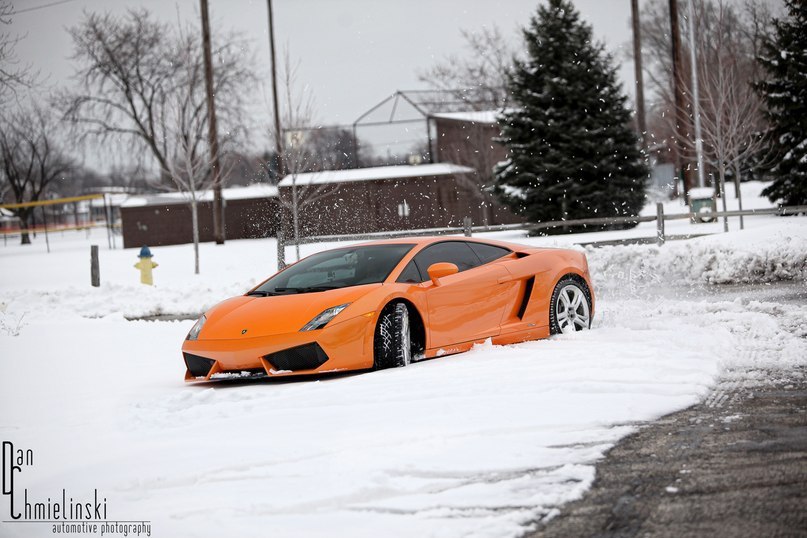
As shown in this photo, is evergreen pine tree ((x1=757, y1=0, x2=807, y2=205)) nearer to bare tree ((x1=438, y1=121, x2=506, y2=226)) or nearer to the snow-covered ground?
bare tree ((x1=438, y1=121, x2=506, y2=226))

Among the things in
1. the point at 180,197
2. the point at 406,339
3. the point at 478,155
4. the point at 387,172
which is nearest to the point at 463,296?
the point at 406,339

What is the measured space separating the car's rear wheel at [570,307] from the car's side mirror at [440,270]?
1457 mm

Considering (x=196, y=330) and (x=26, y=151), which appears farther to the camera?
(x=26, y=151)

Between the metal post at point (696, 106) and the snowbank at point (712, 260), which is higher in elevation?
the metal post at point (696, 106)

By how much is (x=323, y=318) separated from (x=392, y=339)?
0.60m

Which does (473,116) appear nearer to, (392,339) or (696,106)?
(696,106)

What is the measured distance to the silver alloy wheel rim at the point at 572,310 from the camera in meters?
9.33

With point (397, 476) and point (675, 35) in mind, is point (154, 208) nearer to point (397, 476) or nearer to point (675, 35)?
point (675, 35)

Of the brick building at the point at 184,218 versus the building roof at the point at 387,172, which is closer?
the building roof at the point at 387,172

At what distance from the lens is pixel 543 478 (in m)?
4.41

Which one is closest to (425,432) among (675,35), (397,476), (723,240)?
(397,476)

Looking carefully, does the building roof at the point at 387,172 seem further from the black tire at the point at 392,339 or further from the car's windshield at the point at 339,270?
the black tire at the point at 392,339

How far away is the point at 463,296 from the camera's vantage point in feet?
27.7

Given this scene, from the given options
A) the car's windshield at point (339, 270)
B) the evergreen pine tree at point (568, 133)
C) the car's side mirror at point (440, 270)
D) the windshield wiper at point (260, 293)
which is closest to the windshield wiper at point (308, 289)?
the car's windshield at point (339, 270)
